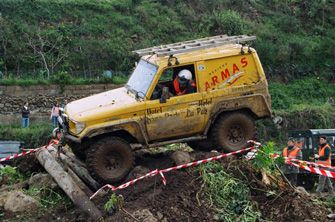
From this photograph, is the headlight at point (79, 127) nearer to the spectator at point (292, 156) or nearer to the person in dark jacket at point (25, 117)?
the spectator at point (292, 156)

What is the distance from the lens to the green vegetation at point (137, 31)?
32.7 metres

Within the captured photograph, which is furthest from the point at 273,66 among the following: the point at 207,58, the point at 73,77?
the point at 207,58

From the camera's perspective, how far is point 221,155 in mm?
12625

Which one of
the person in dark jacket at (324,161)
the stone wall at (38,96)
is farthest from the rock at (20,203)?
the stone wall at (38,96)

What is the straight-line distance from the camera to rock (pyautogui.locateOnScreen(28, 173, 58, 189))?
511 inches

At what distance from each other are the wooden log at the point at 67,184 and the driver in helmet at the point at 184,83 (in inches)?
108

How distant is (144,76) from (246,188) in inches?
122

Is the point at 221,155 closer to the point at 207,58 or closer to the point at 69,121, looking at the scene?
the point at 207,58

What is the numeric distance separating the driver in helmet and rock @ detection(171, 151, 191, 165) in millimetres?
1185

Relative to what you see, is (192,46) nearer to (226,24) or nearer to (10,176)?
(10,176)

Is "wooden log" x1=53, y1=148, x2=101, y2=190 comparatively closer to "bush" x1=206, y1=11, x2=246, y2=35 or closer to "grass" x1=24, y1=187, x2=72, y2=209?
"grass" x1=24, y1=187, x2=72, y2=209

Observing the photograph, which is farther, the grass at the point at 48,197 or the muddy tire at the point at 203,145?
the muddy tire at the point at 203,145

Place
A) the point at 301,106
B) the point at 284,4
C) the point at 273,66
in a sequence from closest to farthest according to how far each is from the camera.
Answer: the point at 301,106 < the point at 273,66 < the point at 284,4

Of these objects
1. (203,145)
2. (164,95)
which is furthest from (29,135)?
(164,95)
